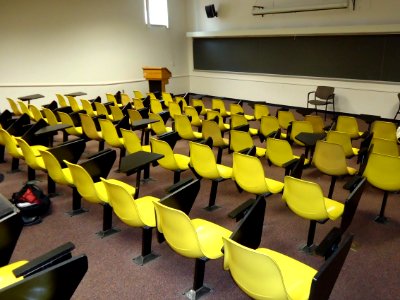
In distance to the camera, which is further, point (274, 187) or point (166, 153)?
point (166, 153)

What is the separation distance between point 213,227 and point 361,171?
2083 millimetres

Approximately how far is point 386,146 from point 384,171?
94 centimetres

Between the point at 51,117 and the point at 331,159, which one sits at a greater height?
the point at 51,117

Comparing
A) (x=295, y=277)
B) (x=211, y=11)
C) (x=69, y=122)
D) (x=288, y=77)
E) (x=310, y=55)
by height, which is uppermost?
(x=211, y=11)

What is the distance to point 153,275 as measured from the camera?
277 cm

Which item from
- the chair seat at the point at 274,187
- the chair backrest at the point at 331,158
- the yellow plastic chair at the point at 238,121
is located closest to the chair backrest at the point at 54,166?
the chair seat at the point at 274,187

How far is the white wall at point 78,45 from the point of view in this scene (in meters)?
8.79

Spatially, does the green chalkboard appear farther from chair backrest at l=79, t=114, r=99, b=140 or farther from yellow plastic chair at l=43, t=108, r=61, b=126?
yellow plastic chair at l=43, t=108, r=61, b=126

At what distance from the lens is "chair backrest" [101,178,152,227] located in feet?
8.46

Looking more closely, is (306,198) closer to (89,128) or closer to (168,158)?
(168,158)

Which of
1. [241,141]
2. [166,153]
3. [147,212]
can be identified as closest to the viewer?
[147,212]

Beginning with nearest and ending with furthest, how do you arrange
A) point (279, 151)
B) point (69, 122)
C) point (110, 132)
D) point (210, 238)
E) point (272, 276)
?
point (272, 276) < point (210, 238) < point (279, 151) < point (110, 132) < point (69, 122)

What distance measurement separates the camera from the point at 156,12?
37.2 feet

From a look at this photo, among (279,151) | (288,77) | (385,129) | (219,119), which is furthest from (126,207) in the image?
(288,77)
